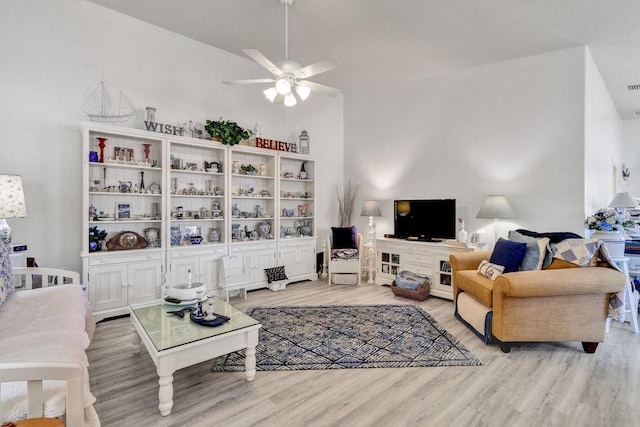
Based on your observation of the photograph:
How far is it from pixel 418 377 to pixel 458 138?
3.68m

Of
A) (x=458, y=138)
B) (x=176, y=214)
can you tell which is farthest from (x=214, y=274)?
(x=458, y=138)

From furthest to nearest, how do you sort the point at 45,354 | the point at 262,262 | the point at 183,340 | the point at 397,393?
the point at 262,262, the point at 397,393, the point at 183,340, the point at 45,354

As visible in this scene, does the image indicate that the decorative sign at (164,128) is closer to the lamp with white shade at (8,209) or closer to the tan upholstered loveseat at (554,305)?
the lamp with white shade at (8,209)

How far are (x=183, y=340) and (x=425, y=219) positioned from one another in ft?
12.6

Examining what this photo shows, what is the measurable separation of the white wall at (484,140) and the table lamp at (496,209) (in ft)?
1.22

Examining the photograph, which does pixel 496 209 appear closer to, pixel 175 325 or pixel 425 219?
pixel 425 219

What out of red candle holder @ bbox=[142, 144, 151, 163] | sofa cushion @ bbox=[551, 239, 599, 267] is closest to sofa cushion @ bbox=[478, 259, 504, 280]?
sofa cushion @ bbox=[551, 239, 599, 267]

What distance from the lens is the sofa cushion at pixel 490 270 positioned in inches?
124

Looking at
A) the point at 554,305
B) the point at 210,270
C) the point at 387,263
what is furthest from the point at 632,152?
the point at 210,270

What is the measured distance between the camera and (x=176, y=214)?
14.0 ft

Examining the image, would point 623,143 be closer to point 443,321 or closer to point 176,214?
point 443,321

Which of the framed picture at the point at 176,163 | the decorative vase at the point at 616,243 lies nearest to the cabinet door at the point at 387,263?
the decorative vase at the point at 616,243

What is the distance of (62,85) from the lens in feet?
11.4

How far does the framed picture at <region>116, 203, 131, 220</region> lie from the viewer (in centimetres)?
386
